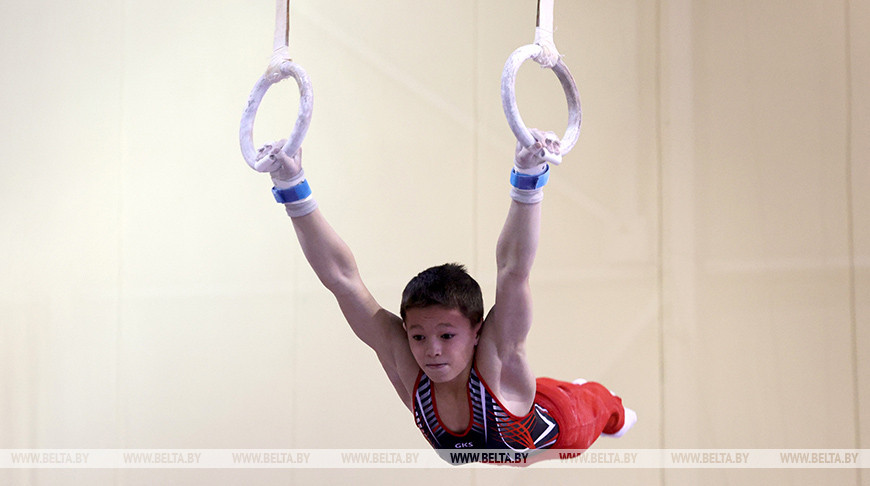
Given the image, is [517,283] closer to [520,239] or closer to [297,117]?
[520,239]

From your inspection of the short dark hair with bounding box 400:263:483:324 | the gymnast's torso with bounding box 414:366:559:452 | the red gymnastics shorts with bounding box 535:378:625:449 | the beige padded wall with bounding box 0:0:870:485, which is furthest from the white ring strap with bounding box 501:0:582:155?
the beige padded wall with bounding box 0:0:870:485

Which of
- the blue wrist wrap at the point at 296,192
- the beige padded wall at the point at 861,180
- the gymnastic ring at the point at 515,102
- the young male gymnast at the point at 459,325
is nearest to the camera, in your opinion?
the gymnastic ring at the point at 515,102

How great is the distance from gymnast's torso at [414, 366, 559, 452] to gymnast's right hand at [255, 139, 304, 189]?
2.20 ft

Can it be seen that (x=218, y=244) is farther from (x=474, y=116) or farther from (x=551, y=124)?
(x=551, y=124)

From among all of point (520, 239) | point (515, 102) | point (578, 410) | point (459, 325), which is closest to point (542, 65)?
point (515, 102)

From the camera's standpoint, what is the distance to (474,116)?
14.4 feet

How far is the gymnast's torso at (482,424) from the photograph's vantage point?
2482 millimetres

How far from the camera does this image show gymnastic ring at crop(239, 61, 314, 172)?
2.36 metres

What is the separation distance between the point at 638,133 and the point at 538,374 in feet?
4.01

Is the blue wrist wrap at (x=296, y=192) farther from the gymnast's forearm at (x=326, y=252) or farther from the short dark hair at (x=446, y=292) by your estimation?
the short dark hair at (x=446, y=292)

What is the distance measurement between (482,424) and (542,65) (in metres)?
1.00

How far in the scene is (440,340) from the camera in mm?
2404

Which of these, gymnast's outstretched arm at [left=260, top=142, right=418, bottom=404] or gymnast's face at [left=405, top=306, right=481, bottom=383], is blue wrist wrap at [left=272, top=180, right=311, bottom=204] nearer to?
gymnast's outstretched arm at [left=260, top=142, right=418, bottom=404]

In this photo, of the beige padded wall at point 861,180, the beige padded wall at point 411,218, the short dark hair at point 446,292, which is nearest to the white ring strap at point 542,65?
A: the short dark hair at point 446,292
